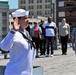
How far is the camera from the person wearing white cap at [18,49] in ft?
15.4

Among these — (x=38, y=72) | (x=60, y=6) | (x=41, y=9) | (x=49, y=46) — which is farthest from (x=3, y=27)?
(x=41, y=9)

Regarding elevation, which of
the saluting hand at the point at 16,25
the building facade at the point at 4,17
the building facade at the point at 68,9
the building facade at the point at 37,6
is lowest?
the building facade at the point at 37,6

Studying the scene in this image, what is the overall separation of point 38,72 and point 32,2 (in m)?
178

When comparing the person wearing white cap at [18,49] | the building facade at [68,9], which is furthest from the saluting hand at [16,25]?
the building facade at [68,9]

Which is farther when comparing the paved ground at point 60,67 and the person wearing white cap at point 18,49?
the paved ground at point 60,67

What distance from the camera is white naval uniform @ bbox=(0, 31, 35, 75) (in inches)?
185

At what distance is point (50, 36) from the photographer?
1608 centimetres

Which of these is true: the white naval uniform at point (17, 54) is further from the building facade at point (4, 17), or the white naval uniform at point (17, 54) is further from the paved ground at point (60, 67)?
the building facade at point (4, 17)

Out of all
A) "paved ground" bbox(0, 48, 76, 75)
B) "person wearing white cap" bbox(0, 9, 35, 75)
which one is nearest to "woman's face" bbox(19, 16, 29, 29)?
"person wearing white cap" bbox(0, 9, 35, 75)

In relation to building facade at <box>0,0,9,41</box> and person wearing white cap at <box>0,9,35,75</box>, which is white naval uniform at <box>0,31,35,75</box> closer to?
person wearing white cap at <box>0,9,35,75</box>

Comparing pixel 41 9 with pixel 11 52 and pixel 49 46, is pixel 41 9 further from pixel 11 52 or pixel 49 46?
pixel 11 52

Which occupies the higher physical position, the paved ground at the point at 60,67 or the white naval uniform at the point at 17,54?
the white naval uniform at the point at 17,54

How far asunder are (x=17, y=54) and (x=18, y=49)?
6cm

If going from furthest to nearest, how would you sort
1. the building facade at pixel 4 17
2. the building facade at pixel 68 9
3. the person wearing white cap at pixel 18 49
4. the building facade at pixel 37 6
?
the building facade at pixel 37 6 < the building facade at pixel 68 9 < the building facade at pixel 4 17 < the person wearing white cap at pixel 18 49
